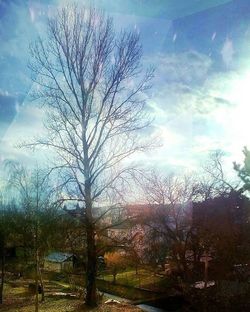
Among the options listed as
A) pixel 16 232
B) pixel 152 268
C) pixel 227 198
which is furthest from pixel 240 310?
pixel 16 232

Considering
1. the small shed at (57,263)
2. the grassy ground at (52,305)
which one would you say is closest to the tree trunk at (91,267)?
the grassy ground at (52,305)

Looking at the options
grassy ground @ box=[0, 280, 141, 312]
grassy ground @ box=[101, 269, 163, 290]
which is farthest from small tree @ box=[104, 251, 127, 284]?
grassy ground @ box=[0, 280, 141, 312]

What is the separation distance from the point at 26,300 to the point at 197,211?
12244mm

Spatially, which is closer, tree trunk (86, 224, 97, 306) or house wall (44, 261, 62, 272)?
tree trunk (86, 224, 97, 306)

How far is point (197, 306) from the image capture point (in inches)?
877

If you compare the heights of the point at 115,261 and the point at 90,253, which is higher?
the point at 90,253

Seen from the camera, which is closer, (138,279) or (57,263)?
(138,279)

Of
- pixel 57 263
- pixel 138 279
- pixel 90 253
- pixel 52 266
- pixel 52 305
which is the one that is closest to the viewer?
pixel 90 253

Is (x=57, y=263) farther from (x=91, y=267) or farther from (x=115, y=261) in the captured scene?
(x=91, y=267)

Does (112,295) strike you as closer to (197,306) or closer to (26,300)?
(26,300)

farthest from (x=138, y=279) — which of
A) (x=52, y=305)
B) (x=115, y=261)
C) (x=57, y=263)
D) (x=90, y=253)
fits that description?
(x=90, y=253)

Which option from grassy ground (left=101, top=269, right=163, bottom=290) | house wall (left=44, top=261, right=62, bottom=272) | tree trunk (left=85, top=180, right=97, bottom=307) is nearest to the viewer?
tree trunk (left=85, top=180, right=97, bottom=307)

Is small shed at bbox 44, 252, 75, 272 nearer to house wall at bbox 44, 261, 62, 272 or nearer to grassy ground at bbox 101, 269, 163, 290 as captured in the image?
house wall at bbox 44, 261, 62, 272

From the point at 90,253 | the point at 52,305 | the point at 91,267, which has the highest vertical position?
the point at 90,253
